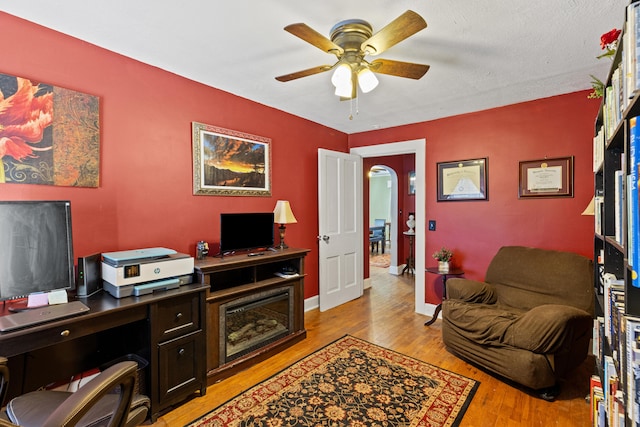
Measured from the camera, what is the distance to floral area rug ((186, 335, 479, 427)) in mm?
1888

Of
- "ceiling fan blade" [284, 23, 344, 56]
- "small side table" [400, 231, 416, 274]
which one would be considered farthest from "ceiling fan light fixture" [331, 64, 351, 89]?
"small side table" [400, 231, 416, 274]

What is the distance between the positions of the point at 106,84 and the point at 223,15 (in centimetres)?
107

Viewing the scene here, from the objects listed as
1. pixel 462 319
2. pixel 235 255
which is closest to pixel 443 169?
pixel 462 319

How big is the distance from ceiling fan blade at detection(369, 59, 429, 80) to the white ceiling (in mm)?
234

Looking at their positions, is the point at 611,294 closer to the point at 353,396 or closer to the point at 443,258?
the point at 353,396

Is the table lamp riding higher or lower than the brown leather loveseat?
higher

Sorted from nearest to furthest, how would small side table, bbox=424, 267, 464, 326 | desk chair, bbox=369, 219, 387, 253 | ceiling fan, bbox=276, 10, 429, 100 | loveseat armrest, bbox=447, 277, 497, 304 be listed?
ceiling fan, bbox=276, 10, 429, 100 < loveseat armrest, bbox=447, 277, 497, 304 < small side table, bbox=424, 267, 464, 326 < desk chair, bbox=369, 219, 387, 253

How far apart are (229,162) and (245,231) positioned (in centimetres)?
71

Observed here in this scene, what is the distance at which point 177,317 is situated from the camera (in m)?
1.99

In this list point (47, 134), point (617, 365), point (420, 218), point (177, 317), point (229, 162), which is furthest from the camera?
point (420, 218)

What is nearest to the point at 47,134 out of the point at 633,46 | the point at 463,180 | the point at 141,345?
the point at 141,345

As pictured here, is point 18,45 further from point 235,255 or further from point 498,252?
point 498,252

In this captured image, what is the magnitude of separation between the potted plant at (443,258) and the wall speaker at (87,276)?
124 inches

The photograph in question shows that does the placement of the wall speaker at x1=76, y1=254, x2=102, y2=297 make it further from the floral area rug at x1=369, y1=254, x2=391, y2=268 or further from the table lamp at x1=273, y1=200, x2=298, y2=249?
the floral area rug at x1=369, y1=254, x2=391, y2=268
